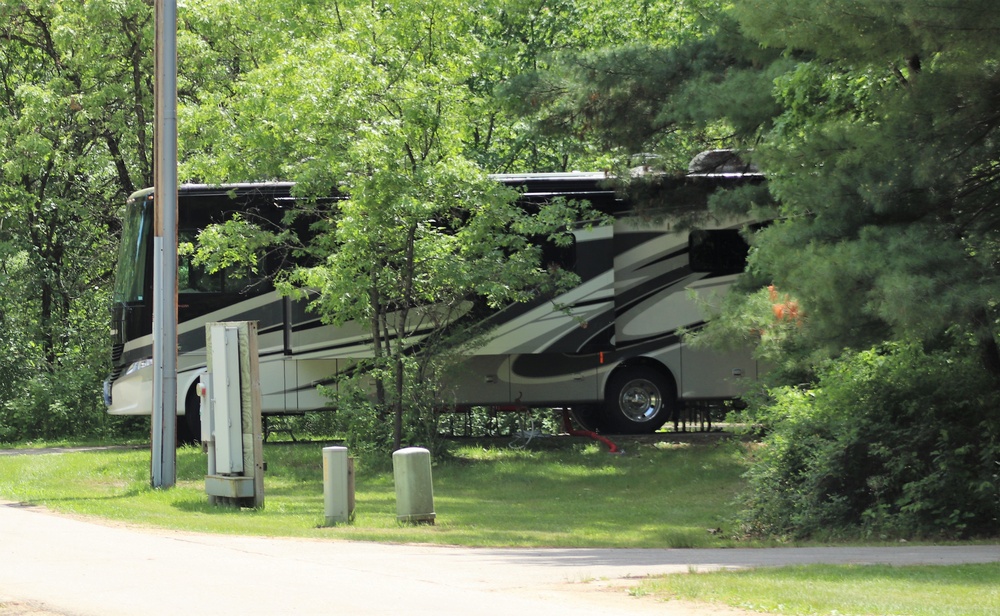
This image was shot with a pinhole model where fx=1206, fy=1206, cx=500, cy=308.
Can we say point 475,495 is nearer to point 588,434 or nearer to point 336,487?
point 336,487

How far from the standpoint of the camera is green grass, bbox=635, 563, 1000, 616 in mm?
7395

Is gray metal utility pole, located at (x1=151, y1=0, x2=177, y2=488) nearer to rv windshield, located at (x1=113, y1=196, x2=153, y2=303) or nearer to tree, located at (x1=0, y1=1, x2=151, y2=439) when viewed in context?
rv windshield, located at (x1=113, y1=196, x2=153, y2=303)

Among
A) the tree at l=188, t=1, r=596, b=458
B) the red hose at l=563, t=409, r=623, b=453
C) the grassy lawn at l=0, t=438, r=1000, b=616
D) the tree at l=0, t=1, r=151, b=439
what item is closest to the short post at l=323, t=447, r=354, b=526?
the grassy lawn at l=0, t=438, r=1000, b=616

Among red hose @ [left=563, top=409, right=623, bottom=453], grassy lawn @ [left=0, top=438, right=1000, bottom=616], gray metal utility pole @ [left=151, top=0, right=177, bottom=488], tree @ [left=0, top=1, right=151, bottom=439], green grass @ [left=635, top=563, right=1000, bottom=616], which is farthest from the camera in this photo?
tree @ [left=0, top=1, right=151, bottom=439]

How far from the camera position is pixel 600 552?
1081cm

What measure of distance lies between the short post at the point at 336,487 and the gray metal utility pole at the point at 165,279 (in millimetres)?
3755

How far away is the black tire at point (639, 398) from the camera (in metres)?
20.3

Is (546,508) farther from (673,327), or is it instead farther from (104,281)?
(104,281)

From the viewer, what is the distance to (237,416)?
13.7 metres

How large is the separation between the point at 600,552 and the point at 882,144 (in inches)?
188

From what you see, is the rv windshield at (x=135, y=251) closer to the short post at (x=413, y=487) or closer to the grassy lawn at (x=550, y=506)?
the grassy lawn at (x=550, y=506)

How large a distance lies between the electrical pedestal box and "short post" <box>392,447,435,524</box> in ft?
6.69

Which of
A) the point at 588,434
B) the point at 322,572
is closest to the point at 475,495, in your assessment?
the point at 588,434

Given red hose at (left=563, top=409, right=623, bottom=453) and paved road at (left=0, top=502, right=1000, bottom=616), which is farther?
red hose at (left=563, top=409, right=623, bottom=453)
